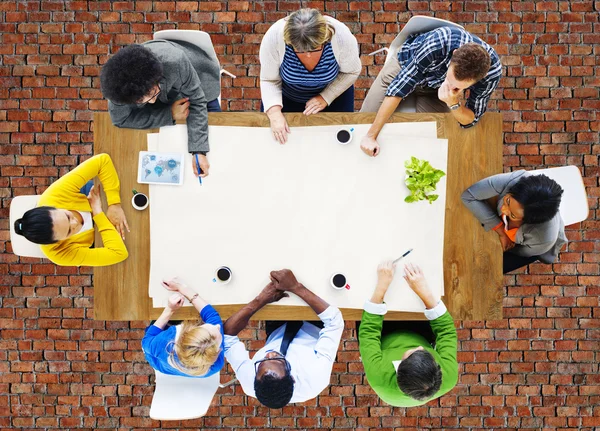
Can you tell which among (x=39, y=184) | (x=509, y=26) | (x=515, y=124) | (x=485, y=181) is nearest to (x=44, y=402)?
(x=39, y=184)

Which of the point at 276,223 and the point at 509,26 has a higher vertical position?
the point at 509,26

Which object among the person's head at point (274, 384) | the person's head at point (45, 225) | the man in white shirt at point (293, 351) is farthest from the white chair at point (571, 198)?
the person's head at point (45, 225)

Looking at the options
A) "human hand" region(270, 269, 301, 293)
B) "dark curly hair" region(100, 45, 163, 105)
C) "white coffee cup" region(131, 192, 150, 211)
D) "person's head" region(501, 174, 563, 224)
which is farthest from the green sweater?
"dark curly hair" region(100, 45, 163, 105)

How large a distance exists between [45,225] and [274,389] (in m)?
1.21

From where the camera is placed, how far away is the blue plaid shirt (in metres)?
2.06

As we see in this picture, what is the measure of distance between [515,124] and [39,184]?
10.3ft

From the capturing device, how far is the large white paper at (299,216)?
2.33m

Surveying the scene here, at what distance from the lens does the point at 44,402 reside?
3299 mm

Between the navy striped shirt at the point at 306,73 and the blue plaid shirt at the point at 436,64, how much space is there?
0.30m

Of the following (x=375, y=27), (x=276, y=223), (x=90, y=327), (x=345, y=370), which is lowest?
(x=345, y=370)

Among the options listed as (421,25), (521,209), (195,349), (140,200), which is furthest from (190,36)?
(521,209)

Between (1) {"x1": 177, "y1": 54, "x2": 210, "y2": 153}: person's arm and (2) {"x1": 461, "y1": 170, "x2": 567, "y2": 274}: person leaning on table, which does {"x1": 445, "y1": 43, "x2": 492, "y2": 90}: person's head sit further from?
(1) {"x1": 177, "y1": 54, "x2": 210, "y2": 153}: person's arm

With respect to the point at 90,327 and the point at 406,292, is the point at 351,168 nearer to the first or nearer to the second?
the point at 406,292

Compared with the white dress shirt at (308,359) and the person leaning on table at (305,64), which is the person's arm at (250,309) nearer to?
the white dress shirt at (308,359)
